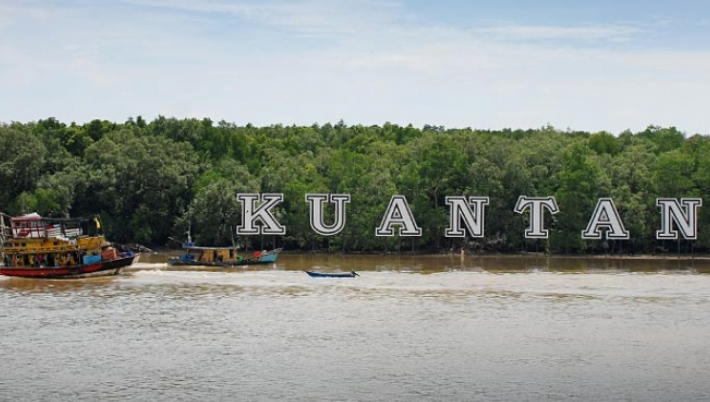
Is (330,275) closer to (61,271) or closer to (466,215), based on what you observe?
(61,271)

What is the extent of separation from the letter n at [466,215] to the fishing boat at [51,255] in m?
28.1

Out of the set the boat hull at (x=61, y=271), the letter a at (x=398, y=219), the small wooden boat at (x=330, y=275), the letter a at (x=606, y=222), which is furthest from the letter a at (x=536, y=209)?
the boat hull at (x=61, y=271)

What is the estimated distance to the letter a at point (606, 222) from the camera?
3433 inches

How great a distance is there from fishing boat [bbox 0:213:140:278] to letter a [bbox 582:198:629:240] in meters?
38.4

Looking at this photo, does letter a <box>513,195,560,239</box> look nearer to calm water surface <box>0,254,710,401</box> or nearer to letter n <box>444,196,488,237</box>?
letter n <box>444,196,488,237</box>

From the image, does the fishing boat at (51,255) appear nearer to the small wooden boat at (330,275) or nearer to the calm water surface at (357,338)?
the calm water surface at (357,338)

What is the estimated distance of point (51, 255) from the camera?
72.2 m

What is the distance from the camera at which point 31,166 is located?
10212cm

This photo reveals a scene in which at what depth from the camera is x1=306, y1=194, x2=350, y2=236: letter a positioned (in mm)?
87000

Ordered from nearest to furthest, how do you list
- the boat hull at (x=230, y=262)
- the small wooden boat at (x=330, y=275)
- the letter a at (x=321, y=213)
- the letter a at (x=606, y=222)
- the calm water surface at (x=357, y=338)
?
1. the calm water surface at (x=357, y=338)
2. the small wooden boat at (x=330, y=275)
3. the boat hull at (x=230, y=262)
4. the letter a at (x=321, y=213)
5. the letter a at (x=606, y=222)

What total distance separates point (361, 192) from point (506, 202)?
45.0 ft

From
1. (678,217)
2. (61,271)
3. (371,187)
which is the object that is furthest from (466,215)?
(61,271)

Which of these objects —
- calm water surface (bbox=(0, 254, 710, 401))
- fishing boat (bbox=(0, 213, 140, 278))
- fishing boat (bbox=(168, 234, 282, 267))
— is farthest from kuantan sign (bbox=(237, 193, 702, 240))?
fishing boat (bbox=(0, 213, 140, 278))

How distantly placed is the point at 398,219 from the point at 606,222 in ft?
58.3
